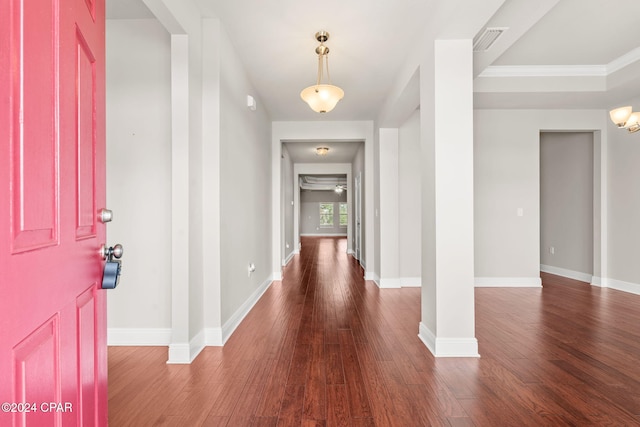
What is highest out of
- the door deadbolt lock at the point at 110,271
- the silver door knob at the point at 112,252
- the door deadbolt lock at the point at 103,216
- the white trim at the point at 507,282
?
the door deadbolt lock at the point at 103,216

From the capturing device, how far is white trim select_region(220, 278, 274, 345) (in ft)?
8.71

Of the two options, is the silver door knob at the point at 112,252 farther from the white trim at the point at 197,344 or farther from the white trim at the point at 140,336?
the white trim at the point at 140,336

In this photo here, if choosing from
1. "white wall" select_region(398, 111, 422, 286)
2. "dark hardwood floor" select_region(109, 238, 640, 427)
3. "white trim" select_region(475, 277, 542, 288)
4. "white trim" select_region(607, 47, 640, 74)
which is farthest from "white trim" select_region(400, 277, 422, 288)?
"white trim" select_region(607, 47, 640, 74)

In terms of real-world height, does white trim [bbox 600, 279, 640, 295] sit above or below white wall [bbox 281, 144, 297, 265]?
below

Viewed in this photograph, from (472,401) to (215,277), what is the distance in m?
1.98

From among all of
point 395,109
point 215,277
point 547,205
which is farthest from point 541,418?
point 547,205

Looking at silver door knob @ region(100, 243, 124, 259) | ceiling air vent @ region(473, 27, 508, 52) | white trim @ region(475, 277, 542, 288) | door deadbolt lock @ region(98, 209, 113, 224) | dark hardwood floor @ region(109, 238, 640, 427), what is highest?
ceiling air vent @ region(473, 27, 508, 52)

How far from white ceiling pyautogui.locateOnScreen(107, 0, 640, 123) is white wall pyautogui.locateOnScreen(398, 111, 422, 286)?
682 mm

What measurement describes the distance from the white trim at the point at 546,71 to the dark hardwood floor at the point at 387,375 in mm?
2800

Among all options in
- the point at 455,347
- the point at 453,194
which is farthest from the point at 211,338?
the point at 453,194

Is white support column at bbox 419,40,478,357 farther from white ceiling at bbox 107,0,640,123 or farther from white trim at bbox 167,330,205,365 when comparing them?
white trim at bbox 167,330,205,365

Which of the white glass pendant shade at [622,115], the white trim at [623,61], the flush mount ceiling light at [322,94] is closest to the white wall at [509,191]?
the white trim at [623,61]

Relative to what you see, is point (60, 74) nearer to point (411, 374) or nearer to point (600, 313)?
point (411, 374)

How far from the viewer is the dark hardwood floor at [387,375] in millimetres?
1629
